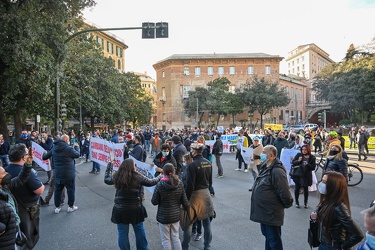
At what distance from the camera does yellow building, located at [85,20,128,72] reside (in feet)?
196

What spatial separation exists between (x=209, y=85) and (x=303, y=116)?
33.1m

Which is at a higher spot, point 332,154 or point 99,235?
point 332,154

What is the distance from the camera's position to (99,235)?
18.5 ft

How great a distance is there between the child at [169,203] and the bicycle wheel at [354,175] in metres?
7.90

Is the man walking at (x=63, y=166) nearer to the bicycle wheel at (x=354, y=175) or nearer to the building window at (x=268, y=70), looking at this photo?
the bicycle wheel at (x=354, y=175)

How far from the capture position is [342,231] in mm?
3143

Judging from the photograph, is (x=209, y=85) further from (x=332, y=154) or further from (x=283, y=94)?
(x=332, y=154)

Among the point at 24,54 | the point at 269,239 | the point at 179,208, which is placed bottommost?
the point at 269,239

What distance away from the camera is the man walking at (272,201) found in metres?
4.04

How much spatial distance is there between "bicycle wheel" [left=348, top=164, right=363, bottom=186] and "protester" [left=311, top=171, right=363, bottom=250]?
7.67 meters

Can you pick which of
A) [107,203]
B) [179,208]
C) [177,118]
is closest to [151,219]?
[107,203]

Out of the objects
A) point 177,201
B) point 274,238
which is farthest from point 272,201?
point 177,201

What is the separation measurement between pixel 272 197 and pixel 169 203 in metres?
1.45

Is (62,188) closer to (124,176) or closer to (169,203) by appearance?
(124,176)
